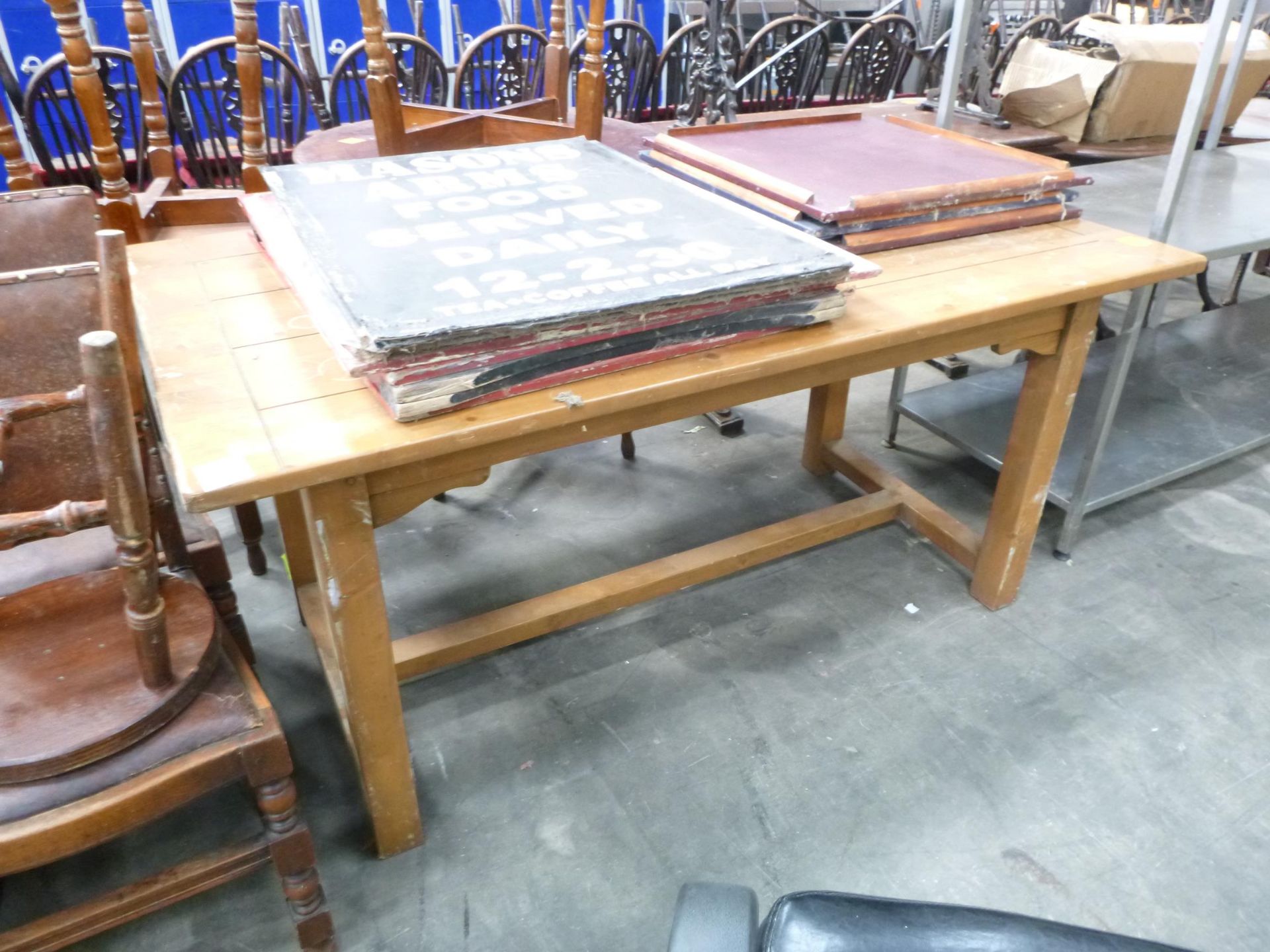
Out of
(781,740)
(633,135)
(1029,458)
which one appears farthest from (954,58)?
(781,740)

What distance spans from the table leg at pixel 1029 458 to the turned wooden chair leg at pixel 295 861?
4.34 ft

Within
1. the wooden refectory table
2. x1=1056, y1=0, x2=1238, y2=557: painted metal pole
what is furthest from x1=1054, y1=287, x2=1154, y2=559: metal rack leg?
the wooden refectory table

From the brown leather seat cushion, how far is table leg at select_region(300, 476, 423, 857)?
0.43ft

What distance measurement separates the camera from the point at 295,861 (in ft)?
3.48

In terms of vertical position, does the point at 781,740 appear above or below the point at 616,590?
below

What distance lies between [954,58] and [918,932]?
1.94m

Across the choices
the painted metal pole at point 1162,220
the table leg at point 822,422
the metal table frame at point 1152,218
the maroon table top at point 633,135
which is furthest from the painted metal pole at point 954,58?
the table leg at point 822,422

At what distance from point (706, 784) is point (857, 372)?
709 mm

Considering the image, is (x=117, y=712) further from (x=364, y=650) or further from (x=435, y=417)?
(x=435, y=417)

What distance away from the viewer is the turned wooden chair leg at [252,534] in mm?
1841

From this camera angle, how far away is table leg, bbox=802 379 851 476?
2.17 metres

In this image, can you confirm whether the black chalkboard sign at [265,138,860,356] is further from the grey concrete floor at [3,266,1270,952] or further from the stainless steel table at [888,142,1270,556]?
the stainless steel table at [888,142,1270,556]

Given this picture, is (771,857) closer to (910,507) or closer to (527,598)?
(527,598)

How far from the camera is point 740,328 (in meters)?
1.08
